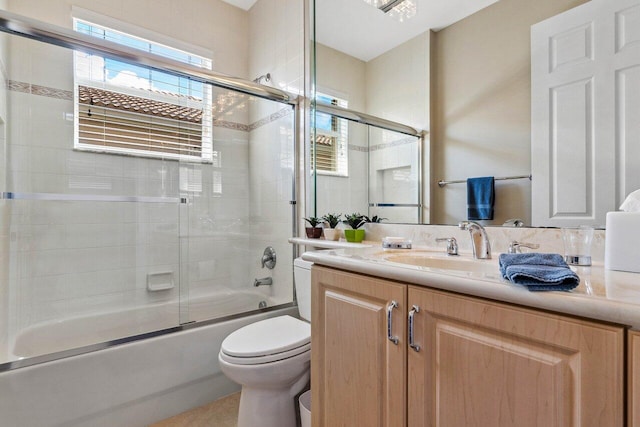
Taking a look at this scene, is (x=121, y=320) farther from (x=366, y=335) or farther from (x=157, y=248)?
(x=366, y=335)

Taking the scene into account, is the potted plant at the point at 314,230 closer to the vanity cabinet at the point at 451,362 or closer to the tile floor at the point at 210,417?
the vanity cabinet at the point at 451,362

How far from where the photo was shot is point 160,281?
2289mm

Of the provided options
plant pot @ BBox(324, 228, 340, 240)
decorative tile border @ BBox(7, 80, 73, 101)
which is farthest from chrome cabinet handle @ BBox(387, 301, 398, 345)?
decorative tile border @ BBox(7, 80, 73, 101)

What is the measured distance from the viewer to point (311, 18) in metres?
2.11

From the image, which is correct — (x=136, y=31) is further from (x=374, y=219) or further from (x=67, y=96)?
(x=374, y=219)

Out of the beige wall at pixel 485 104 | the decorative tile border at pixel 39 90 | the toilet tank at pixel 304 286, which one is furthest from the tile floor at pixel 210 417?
the decorative tile border at pixel 39 90

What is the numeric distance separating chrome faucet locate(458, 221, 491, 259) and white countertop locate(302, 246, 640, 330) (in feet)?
0.93

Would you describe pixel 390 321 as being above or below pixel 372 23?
below

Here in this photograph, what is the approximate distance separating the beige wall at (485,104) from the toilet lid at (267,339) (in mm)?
835

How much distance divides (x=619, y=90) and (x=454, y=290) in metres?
0.87

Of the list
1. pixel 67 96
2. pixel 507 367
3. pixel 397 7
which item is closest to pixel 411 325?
A: pixel 507 367

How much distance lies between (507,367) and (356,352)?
0.44 meters

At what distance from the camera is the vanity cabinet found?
564 mm

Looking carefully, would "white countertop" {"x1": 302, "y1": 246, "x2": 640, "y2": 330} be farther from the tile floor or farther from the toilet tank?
the tile floor
